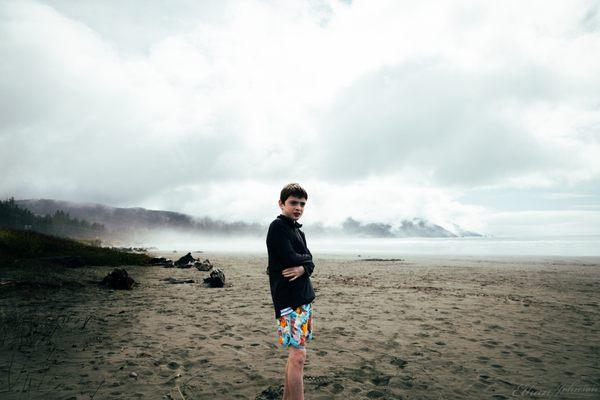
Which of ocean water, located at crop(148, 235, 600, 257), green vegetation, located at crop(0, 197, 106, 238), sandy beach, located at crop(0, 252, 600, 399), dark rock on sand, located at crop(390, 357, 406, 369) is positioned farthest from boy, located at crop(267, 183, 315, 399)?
green vegetation, located at crop(0, 197, 106, 238)

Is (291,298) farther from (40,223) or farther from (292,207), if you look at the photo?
(40,223)

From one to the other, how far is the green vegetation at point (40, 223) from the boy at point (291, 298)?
121784mm

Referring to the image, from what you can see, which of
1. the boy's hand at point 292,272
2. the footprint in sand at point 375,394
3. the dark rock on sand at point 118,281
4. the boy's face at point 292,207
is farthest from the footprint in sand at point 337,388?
the dark rock on sand at point 118,281

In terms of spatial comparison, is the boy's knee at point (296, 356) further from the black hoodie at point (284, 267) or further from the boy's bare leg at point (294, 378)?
the black hoodie at point (284, 267)

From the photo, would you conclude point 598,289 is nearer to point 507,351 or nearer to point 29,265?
point 507,351

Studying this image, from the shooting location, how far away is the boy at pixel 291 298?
387 cm

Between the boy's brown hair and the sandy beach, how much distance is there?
3017 mm

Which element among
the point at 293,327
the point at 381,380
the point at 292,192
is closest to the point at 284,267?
the point at 293,327

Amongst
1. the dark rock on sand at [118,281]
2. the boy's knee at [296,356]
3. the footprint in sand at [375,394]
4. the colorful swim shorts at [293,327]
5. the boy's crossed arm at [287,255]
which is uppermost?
the boy's crossed arm at [287,255]

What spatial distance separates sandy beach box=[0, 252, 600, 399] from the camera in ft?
16.6

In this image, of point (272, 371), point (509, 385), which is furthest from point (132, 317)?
point (509, 385)

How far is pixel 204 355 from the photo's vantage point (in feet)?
21.0

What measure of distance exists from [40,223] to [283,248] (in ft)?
520

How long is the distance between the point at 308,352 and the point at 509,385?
3.53 m
